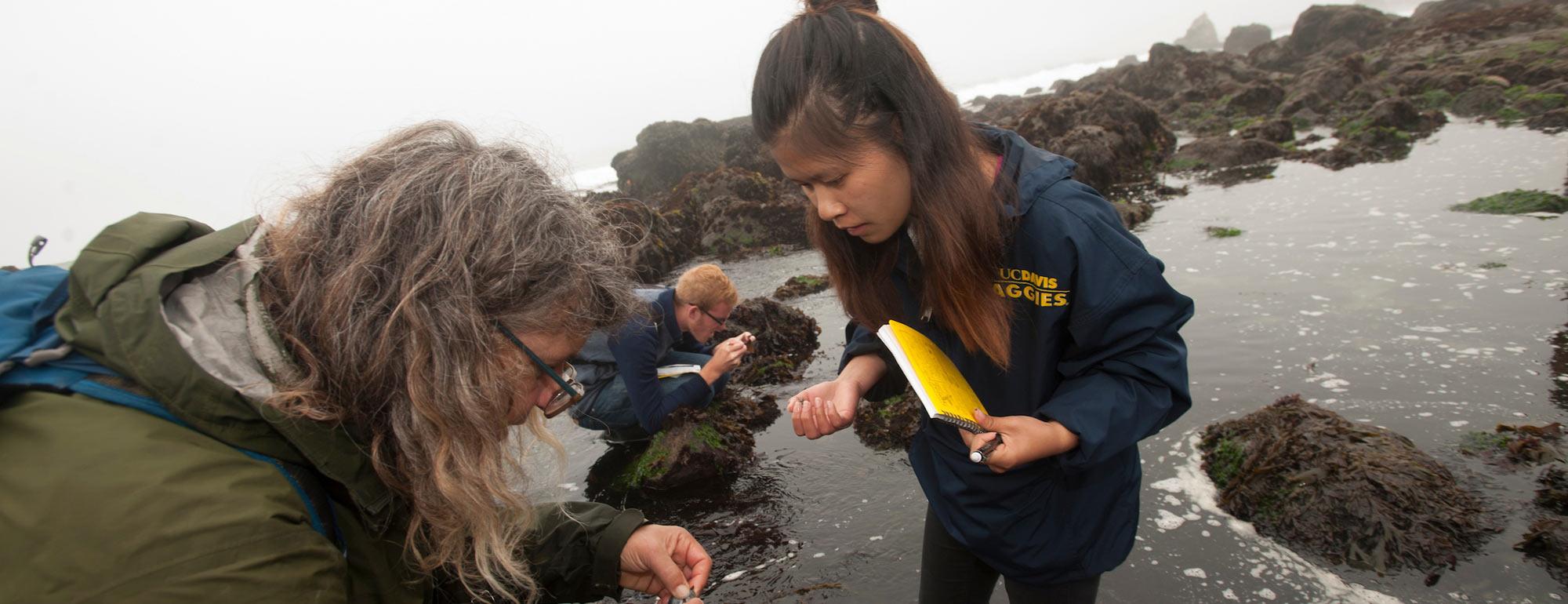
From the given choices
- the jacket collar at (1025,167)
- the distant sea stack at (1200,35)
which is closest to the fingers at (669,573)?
the jacket collar at (1025,167)

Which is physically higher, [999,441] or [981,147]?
[981,147]

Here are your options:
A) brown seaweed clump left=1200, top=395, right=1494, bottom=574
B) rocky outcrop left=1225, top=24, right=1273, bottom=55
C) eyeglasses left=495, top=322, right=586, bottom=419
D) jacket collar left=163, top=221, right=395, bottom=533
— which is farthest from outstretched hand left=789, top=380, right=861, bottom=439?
rocky outcrop left=1225, top=24, right=1273, bottom=55

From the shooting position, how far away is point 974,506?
2.01 m

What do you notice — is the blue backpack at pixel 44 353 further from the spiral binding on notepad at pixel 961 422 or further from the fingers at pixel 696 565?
the spiral binding on notepad at pixel 961 422

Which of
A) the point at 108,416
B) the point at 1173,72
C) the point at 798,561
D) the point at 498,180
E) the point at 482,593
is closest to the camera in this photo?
the point at 108,416

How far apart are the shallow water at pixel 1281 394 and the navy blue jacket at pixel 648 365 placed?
52 centimetres

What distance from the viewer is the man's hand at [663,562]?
2.06 metres

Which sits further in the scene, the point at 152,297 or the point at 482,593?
the point at 482,593

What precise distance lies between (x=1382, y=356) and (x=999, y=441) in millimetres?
4357

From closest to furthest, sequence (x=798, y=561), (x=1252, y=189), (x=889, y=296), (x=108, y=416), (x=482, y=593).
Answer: (x=108, y=416), (x=482, y=593), (x=889, y=296), (x=798, y=561), (x=1252, y=189)

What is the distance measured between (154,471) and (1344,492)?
4040 mm

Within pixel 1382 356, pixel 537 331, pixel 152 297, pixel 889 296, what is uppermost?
pixel 152 297

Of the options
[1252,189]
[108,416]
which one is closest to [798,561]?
[108,416]

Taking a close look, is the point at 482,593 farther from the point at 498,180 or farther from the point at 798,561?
the point at 798,561
